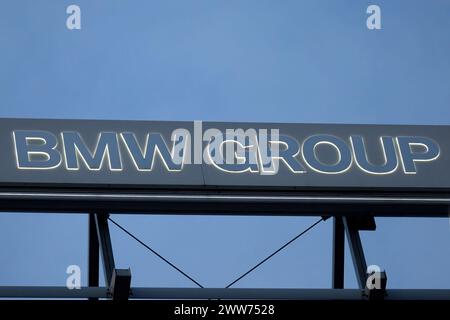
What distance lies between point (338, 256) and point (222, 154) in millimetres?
1862

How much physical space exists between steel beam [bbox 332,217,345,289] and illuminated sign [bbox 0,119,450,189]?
0.81 meters

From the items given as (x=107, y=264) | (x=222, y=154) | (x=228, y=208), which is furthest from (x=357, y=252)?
(x=107, y=264)

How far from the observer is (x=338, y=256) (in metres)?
13.6

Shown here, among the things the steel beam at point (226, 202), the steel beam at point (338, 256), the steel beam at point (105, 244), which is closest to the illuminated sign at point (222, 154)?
the steel beam at point (226, 202)

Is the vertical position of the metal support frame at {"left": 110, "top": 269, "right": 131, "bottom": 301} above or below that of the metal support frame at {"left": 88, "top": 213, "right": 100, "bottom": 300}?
below

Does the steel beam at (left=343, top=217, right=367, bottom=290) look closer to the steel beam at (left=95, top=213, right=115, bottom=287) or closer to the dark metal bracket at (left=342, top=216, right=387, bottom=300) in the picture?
the dark metal bracket at (left=342, top=216, right=387, bottom=300)

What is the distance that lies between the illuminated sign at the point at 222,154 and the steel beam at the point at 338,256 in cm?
81

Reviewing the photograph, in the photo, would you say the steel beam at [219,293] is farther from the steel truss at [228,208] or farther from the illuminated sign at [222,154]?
the illuminated sign at [222,154]

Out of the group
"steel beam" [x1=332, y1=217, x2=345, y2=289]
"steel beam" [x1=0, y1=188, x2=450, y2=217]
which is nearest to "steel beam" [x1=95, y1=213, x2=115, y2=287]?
"steel beam" [x1=0, y1=188, x2=450, y2=217]

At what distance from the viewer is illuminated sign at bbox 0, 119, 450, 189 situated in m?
12.7

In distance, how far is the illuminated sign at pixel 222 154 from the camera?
41.7 ft

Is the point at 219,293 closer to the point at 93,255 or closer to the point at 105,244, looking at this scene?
the point at 105,244

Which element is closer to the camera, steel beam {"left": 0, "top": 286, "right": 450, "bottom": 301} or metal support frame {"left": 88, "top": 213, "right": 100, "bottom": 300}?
steel beam {"left": 0, "top": 286, "right": 450, "bottom": 301}
